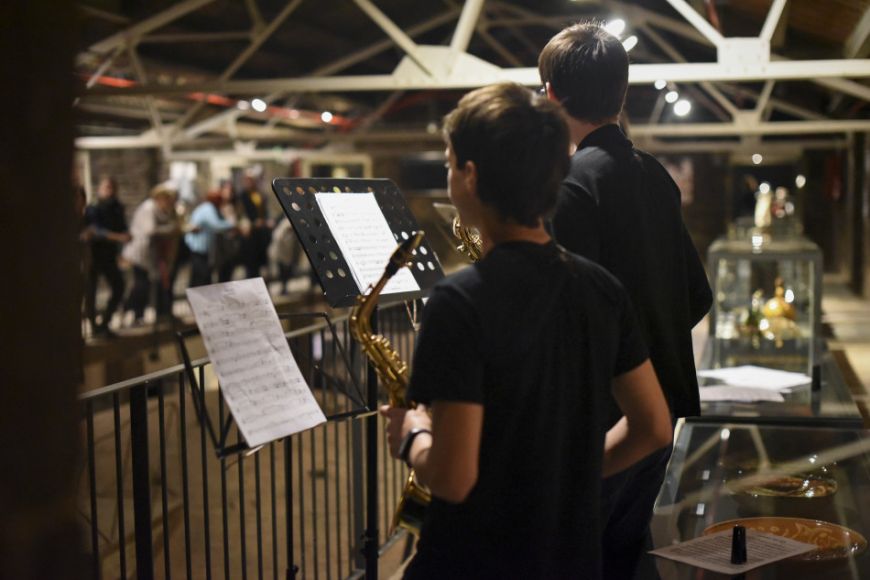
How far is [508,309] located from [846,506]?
6.46 ft

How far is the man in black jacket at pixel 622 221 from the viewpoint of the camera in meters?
2.08

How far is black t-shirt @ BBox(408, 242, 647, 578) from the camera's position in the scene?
150cm

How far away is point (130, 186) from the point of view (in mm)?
17422

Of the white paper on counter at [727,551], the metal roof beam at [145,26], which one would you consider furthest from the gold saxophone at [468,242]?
the metal roof beam at [145,26]

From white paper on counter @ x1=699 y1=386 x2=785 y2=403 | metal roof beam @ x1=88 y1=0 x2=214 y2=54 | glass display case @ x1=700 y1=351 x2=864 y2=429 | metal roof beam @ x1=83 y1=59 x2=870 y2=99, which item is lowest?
glass display case @ x1=700 y1=351 x2=864 y2=429

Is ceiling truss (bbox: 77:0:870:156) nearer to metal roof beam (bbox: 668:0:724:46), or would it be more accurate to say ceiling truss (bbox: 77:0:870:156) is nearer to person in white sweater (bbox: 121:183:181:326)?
metal roof beam (bbox: 668:0:724:46)

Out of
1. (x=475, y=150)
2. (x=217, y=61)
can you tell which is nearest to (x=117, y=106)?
(x=217, y=61)

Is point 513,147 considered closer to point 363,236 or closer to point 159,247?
point 363,236

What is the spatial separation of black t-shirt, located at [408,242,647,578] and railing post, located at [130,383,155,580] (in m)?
1.17

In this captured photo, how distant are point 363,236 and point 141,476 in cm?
83

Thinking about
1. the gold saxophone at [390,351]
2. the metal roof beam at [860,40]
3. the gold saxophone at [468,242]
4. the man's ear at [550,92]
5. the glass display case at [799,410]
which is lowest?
the glass display case at [799,410]

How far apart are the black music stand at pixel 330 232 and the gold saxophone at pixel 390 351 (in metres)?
0.12

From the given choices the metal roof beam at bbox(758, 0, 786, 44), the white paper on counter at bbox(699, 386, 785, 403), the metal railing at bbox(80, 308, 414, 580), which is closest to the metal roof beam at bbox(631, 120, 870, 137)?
the metal roof beam at bbox(758, 0, 786, 44)

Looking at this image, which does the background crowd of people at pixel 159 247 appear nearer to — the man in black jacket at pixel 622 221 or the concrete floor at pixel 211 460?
the concrete floor at pixel 211 460
